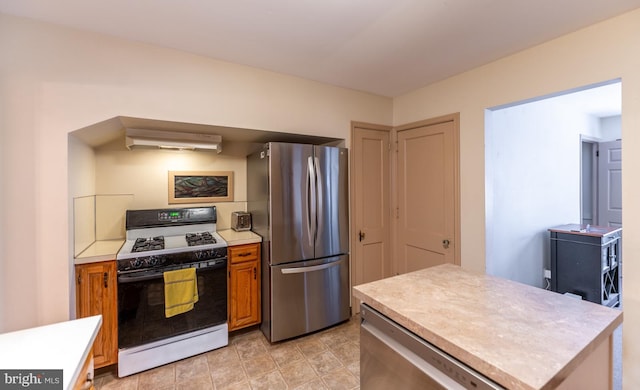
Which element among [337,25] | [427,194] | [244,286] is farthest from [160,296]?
[427,194]

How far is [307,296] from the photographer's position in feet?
8.32

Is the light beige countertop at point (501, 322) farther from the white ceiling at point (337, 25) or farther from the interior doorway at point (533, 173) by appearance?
the white ceiling at point (337, 25)

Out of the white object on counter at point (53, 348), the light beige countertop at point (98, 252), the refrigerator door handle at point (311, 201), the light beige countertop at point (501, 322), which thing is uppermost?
the refrigerator door handle at point (311, 201)

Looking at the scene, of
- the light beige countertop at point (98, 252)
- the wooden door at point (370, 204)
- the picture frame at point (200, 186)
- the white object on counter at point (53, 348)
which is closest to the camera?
the white object on counter at point (53, 348)

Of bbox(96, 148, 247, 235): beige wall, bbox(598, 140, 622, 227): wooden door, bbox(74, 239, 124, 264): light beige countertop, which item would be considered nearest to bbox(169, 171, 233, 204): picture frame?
bbox(96, 148, 247, 235): beige wall

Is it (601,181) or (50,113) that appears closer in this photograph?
(50,113)

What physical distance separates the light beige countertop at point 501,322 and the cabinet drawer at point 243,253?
4.51 feet

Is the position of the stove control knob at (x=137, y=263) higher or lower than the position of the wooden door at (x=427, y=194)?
lower

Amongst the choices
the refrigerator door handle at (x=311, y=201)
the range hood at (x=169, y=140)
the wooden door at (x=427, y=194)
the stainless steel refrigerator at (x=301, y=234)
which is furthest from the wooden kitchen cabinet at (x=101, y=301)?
the wooden door at (x=427, y=194)

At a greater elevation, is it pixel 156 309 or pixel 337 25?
pixel 337 25

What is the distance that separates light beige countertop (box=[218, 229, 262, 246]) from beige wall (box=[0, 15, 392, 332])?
109 cm

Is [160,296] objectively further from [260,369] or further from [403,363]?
[403,363]

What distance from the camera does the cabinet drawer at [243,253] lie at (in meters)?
2.44

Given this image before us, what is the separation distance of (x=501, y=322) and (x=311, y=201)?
5.71ft
